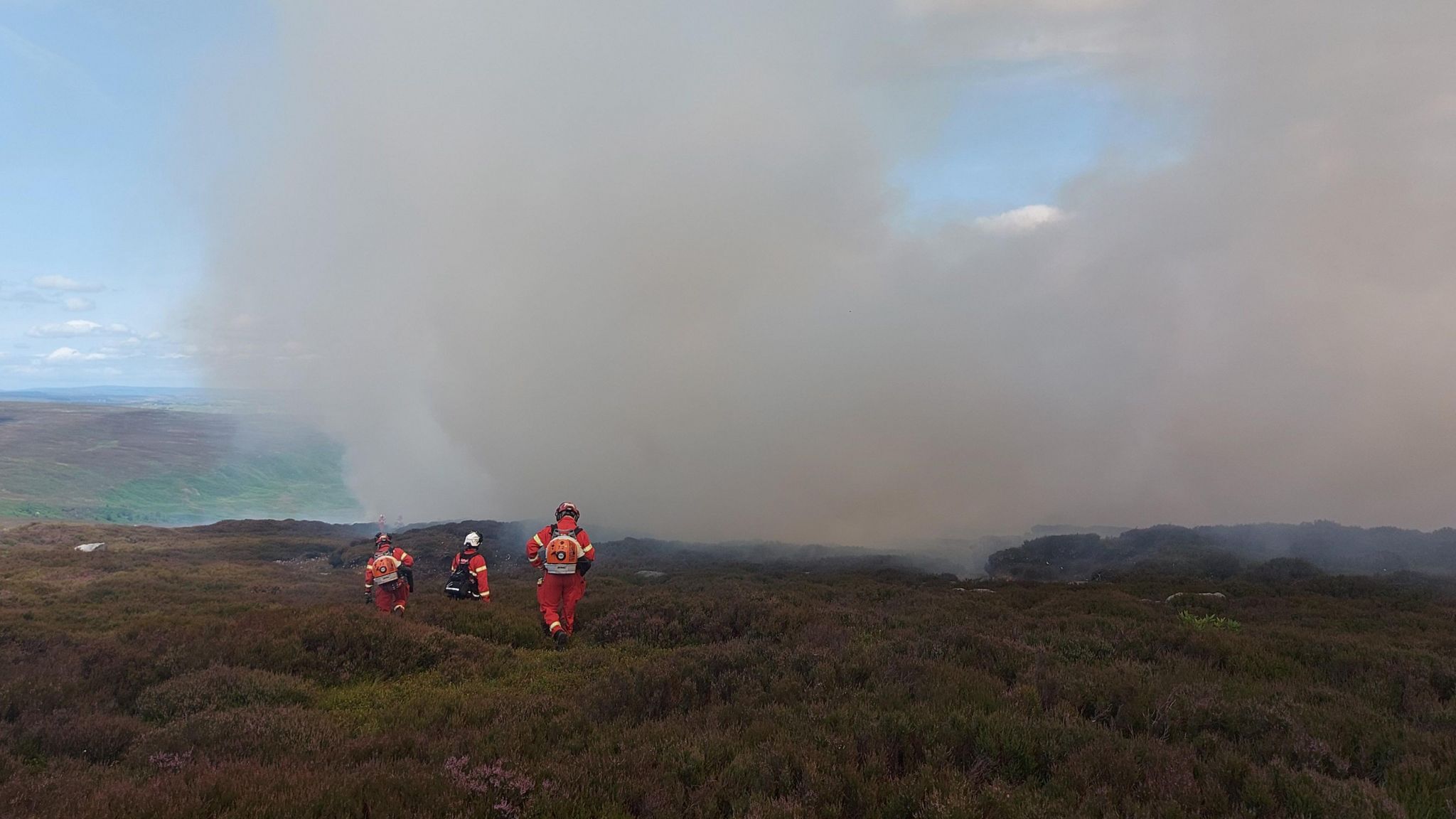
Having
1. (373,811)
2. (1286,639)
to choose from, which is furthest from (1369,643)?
(373,811)

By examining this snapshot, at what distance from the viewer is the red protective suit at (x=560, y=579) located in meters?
13.5

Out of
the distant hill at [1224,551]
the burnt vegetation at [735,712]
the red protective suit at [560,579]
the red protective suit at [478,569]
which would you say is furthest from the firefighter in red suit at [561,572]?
the distant hill at [1224,551]

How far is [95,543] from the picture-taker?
130 feet

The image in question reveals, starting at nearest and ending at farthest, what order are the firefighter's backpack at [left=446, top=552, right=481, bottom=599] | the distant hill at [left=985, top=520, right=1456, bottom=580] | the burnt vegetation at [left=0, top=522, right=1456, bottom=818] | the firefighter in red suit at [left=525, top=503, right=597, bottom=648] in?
the burnt vegetation at [left=0, top=522, right=1456, bottom=818] < the firefighter in red suit at [left=525, top=503, right=597, bottom=648] < the firefighter's backpack at [left=446, top=552, right=481, bottom=599] < the distant hill at [left=985, top=520, right=1456, bottom=580]

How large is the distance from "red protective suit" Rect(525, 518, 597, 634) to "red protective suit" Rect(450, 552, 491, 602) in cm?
332

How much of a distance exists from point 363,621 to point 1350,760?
13.9 metres

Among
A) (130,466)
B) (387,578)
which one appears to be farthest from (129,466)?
(387,578)

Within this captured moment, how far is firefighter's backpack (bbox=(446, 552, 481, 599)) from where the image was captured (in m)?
17.1

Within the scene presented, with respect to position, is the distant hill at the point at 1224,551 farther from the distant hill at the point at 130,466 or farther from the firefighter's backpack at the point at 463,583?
the distant hill at the point at 130,466

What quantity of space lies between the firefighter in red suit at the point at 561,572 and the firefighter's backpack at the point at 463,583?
4200 mm

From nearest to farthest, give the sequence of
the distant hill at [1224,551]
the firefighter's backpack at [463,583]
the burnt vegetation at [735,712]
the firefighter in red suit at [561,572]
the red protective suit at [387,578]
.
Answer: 1. the burnt vegetation at [735,712]
2. the firefighter in red suit at [561,572]
3. the red protective suit at [387,578]
4. the firefighter's backpack at [463,583]
5. the distant hill at [1224,551]

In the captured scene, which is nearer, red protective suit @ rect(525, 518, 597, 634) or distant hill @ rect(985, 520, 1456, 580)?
red protective suit @ rect(525, 518, 597, 634)

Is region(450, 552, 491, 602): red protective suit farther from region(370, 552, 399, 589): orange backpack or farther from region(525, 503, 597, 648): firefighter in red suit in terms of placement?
region(525, 503, 597, 648): firefighter in red suit

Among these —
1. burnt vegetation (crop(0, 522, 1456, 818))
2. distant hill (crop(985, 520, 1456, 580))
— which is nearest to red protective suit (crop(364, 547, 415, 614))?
burnt vegetation (crop(0, 522, 1456, 818))
